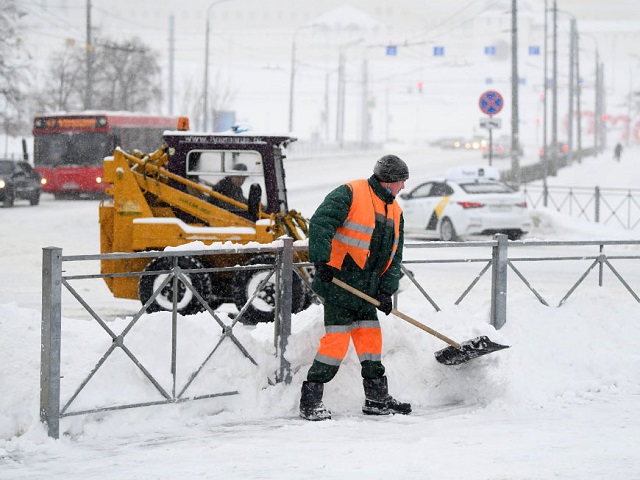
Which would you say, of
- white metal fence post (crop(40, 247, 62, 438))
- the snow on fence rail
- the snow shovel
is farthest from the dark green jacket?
white metal fence post (crop(40, 247, 62, 438))

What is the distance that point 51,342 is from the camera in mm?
6164

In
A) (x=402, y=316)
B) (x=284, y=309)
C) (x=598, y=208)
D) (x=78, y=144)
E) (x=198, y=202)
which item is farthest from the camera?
(x=78, y=144)

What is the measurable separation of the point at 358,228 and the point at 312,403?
1.13m

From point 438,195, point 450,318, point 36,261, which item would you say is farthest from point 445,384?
point 438,195

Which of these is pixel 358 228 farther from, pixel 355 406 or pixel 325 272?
pixel 355 406

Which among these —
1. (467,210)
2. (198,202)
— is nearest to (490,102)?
(467,210)

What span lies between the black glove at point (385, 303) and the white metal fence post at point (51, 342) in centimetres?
200

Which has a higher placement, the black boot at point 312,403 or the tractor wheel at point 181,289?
the tractor wheel at point 181,289

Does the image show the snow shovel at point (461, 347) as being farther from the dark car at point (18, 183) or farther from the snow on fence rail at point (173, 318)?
the dark car at point (18, 183)

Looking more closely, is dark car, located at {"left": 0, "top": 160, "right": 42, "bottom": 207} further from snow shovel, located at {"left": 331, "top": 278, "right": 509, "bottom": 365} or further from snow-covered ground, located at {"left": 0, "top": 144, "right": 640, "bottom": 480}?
snow shovel, located at {"left": 331, "top": 278, "right": 509, "bottom": 365}

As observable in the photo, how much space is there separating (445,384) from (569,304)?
5.08 ft

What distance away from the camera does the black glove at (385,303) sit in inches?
273

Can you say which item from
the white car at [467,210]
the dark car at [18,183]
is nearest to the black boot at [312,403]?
the white car at [467,210]

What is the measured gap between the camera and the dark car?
29078mm
